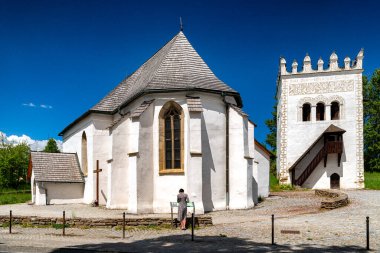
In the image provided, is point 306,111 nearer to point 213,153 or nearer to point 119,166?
point 213,153

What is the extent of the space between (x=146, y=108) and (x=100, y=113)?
792cm

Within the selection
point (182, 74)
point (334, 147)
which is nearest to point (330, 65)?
point (334, 147)

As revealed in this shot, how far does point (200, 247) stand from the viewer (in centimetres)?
1064

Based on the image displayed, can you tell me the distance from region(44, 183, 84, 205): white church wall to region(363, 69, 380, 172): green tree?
131 feet

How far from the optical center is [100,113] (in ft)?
88.1

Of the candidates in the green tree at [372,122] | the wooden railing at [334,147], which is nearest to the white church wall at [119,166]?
the wooden railing at [334,147]

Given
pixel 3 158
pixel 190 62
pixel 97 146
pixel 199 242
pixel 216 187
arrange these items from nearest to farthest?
1. pixel 199 242
2. pixel 216 187
3. pixel 190 62
4. pixel 97 146
5. pixel 3 158

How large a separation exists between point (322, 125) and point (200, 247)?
32199mm

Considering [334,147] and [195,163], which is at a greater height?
[334,147]

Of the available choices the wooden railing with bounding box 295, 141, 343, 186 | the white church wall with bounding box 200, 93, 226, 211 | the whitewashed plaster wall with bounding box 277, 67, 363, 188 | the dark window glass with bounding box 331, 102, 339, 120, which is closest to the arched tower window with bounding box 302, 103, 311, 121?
the whitewashed plaster wall with bounding box 277, 67, 363, 188

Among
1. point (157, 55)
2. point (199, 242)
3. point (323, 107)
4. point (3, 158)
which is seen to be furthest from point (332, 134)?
point (3, 158)

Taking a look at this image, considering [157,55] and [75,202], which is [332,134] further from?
[75,202]

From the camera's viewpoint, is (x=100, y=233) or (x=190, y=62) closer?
(x=100, y=233)

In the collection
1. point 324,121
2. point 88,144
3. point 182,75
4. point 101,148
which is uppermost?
point 182,75
